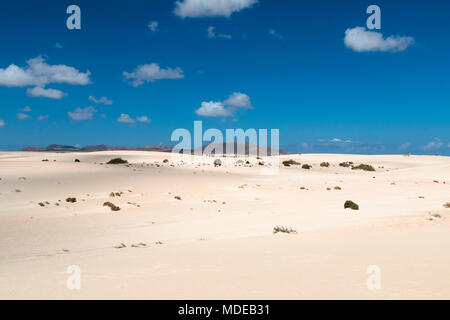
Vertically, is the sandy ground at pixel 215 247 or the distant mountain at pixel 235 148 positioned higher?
the distant mountain at pixel 235 148

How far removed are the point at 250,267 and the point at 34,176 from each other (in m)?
30.2

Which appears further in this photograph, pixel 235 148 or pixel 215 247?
pixel 235 148

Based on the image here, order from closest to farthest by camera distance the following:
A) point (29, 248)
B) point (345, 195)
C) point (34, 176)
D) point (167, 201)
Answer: point (29, 248), point (167, 201), point (345, 195), point (34, 176)

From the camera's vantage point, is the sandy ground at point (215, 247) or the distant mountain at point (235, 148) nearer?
the sandy ground at point (215, 247)

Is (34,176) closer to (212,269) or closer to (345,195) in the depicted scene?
(345,195)

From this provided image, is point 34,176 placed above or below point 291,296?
above

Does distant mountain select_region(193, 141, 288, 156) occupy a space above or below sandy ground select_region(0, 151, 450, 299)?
Answer: above

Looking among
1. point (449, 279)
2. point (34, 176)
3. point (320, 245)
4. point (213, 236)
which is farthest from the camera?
point (34, 176)

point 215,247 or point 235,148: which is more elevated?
point 235,148

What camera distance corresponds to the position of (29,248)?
11.1 m

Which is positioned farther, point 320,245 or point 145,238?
point 145,238

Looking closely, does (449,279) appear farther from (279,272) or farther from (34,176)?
(34,176)

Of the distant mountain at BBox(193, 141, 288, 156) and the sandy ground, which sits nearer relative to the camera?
the sandy ground
